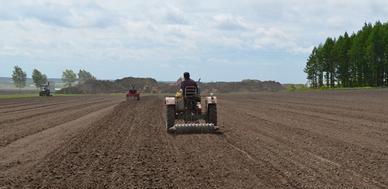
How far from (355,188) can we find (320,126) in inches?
411

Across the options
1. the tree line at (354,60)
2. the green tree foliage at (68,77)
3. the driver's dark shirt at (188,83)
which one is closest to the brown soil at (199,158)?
the driver's dark shirt at (188,83)

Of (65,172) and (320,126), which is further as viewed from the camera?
(320,126)

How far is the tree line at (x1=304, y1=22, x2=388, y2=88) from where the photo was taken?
7781cm

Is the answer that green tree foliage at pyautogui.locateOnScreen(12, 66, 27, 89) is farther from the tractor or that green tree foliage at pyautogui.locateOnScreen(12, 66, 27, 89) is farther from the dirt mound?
the tractor

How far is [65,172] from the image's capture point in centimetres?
945

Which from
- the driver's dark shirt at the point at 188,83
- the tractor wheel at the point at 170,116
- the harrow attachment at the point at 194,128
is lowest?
the harrow attachment at the point at 194,128

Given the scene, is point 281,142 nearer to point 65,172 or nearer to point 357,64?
point 65,172

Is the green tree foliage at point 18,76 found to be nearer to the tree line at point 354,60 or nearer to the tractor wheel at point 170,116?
the tree line at point 354,60

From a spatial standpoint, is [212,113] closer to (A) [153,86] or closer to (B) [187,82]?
(B) [187,82]

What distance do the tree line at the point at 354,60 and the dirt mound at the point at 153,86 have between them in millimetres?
13735

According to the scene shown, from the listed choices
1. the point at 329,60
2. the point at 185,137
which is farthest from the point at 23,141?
the point at 329,60

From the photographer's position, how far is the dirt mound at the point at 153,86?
108 meters

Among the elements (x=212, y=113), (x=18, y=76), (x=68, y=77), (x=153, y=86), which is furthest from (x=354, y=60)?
(x=68, y=77)

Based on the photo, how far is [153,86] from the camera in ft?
370
